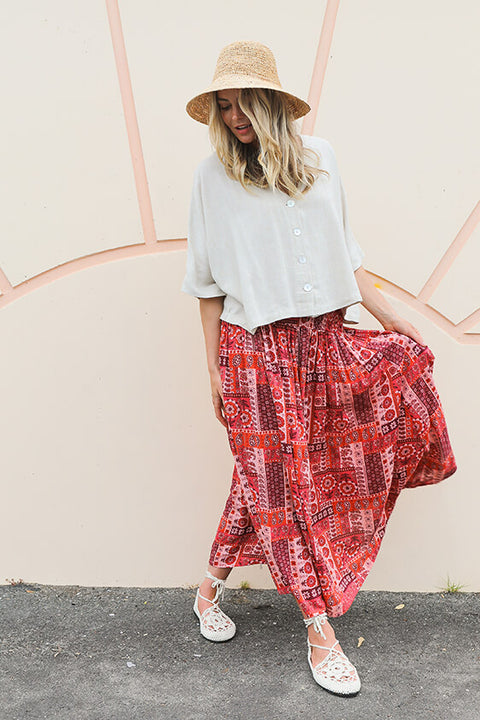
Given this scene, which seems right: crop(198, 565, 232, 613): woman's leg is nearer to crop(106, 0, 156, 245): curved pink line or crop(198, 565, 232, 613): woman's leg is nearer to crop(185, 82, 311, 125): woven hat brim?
crop(106, 0, 156, 245): curved pink line

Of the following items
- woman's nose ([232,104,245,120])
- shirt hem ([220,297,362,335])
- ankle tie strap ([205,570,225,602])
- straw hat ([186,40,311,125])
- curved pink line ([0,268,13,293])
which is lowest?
ankle tie strap ([205,570,225,602])

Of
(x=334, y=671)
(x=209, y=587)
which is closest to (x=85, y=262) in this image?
(x=209, y=587)

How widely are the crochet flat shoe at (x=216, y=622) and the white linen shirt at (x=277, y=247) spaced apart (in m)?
1.03

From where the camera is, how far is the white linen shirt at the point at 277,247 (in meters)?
2.37

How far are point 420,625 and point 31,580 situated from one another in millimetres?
1615

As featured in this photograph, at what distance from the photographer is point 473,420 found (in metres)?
2.95

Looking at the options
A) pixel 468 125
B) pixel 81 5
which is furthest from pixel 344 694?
pixel 81 5

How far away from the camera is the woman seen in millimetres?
2361

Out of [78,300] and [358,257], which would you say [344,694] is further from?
[78,300]

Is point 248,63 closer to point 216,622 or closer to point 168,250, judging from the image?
point 168,250

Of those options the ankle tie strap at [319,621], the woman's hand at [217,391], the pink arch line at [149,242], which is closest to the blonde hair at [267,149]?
the pink arch line at [149,242]

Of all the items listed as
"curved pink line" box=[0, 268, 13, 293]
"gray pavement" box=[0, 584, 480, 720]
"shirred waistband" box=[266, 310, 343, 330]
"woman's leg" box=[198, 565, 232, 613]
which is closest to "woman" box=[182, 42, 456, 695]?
"shirred waistband" box=[266, 310, 343, 330]

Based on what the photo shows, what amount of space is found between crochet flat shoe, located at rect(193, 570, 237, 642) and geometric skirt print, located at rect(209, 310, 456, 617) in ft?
1.11

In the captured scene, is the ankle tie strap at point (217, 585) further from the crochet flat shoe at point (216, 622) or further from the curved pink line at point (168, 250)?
the curved pink line at point (168, 250)
